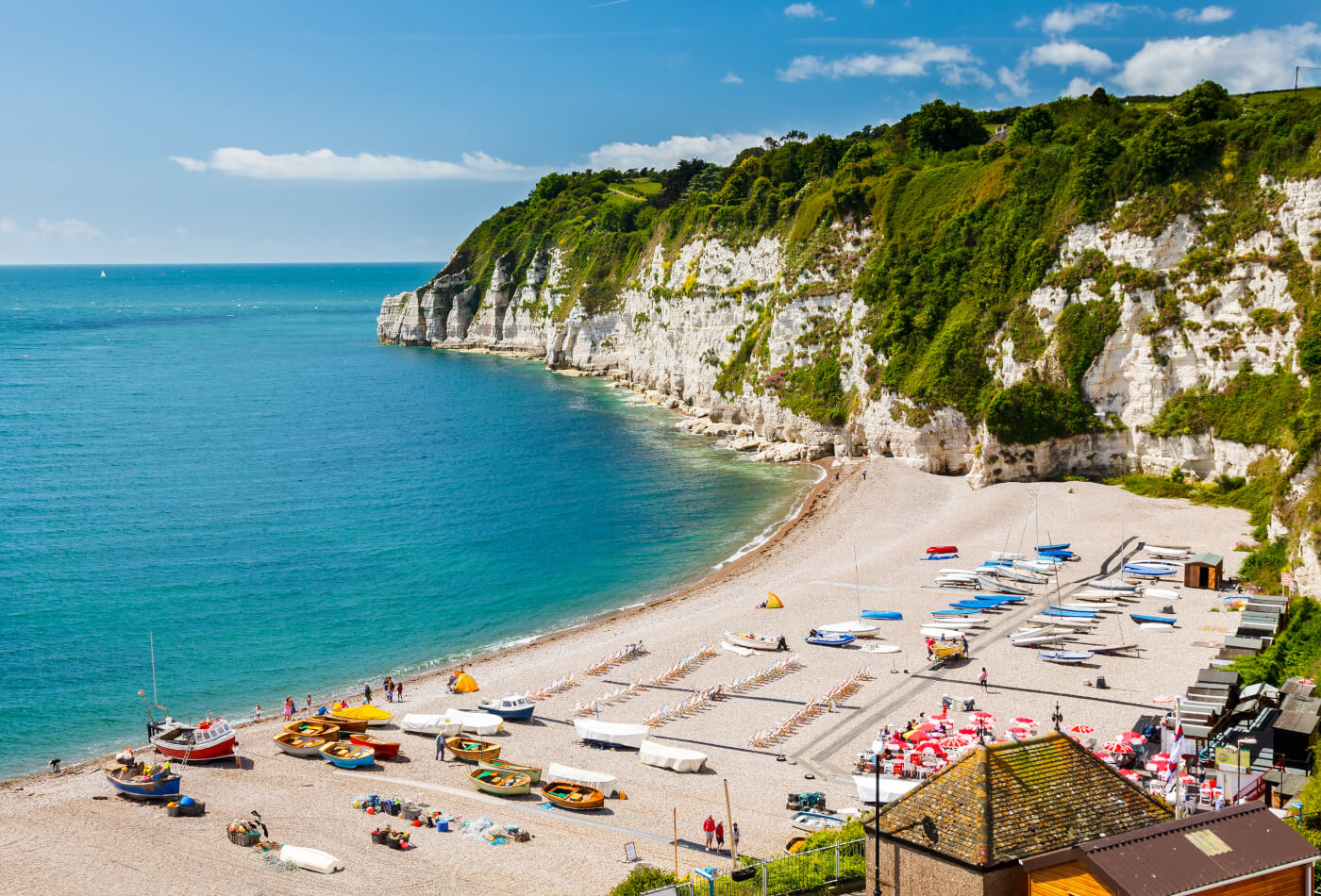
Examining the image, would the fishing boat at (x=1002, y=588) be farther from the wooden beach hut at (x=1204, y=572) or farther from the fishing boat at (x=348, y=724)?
the fishing boat at (x=348, y=724)

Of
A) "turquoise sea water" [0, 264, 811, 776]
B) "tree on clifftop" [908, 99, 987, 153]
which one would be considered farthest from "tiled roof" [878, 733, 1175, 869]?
"tree on clifftop" [908, 99, 987, 153]

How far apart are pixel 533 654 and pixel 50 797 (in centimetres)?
1882

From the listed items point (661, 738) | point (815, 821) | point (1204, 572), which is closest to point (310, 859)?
point (661, 738)

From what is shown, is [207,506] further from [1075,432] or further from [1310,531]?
[1310,531]

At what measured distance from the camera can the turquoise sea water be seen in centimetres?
4284

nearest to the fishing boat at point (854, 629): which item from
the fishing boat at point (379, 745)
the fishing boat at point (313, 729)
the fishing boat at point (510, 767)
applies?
the fishing boat at point (510, 767)

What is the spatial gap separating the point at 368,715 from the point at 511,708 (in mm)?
5230

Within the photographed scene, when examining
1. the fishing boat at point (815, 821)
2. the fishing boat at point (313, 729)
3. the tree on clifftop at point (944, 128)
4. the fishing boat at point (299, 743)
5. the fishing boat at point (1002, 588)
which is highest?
the tree on clifftop at point (944, 128)

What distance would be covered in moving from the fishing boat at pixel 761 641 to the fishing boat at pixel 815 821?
1536cm

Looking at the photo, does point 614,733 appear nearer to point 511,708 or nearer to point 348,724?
point 511,708

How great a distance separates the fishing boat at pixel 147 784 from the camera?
31.7 meters

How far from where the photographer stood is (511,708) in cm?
3725

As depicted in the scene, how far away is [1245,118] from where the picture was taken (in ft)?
197

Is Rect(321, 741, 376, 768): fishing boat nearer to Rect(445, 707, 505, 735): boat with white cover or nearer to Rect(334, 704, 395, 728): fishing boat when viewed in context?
Rect(334, 704, 395, 728): fishing boat
